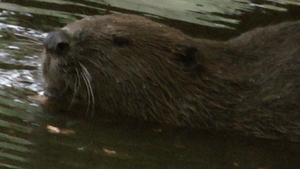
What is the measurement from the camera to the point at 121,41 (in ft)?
16.0

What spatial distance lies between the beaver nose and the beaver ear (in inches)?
34.7

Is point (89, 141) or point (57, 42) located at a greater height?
point (57, 42)

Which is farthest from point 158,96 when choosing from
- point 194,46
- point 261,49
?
point 261,49

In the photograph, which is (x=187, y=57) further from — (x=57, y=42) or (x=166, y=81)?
(x=57, y=42)

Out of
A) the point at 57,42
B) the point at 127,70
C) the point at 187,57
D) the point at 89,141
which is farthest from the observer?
the point at 187,57

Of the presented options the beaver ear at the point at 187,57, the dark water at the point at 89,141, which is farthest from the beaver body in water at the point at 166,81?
the dark water at the point at 89,141

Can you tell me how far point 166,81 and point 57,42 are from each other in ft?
3.02

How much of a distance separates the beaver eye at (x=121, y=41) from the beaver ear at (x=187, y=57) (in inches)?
15.9

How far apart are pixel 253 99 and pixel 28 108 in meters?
1.76

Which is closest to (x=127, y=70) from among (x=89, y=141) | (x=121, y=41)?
(x=121, y=41)

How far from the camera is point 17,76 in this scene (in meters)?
5.34

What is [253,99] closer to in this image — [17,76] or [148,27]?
[148,27]

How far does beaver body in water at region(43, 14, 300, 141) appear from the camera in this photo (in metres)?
4.84

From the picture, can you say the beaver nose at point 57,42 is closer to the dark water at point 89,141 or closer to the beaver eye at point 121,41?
the beaver eye at point 121,41
